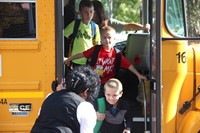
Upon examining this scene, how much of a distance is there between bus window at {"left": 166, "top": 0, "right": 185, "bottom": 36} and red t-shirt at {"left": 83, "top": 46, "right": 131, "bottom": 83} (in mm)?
522

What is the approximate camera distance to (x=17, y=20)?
13.6 feet

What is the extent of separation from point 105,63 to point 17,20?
848 mm

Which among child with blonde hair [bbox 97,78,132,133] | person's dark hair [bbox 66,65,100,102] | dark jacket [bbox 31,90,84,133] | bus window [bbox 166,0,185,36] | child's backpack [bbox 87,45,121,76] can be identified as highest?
bus window [bbox 166,0,185,36]

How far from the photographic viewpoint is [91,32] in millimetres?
4656

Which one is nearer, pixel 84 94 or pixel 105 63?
pixel 84 94

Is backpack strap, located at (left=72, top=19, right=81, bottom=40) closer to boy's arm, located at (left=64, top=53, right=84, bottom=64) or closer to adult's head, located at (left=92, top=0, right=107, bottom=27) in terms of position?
boy's arm, located at (left=64, top=53, right=84, bottom=64)

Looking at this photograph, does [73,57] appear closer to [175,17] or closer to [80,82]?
[175,17]

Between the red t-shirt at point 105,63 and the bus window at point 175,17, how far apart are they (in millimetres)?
522

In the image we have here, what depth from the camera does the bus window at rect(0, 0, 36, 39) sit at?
4109 mm

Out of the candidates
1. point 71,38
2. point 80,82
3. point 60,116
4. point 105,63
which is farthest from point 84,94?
point 71,38

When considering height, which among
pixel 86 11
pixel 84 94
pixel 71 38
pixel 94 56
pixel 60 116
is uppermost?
pixel 86 11

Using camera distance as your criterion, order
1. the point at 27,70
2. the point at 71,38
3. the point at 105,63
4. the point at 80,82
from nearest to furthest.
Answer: the point at 80,82
the point at 27,70
the point at 105,63
the point at 71,38

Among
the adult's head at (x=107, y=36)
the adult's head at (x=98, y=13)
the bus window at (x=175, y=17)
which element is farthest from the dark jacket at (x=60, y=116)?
the adult's head at (x=98, y=13)

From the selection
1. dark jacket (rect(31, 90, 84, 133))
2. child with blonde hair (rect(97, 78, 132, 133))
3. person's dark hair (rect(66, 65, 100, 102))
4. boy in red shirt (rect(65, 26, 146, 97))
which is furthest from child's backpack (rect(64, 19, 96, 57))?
dark jacket (rect(31, 90, 84, 133))
